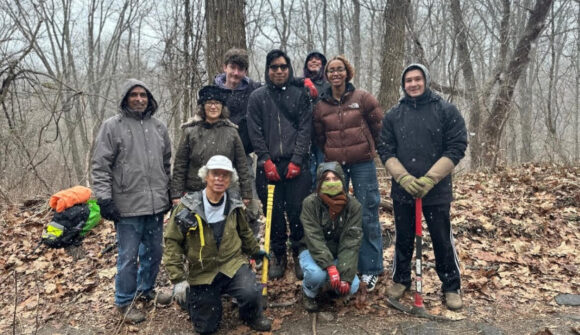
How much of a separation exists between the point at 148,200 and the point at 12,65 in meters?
6.82

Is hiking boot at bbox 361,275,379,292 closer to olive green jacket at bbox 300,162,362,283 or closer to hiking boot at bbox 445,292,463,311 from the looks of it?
olive green jacket at bbox 300,162,362,283

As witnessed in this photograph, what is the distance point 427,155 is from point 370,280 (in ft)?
5.07

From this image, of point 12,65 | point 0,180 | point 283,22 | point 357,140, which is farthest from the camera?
point 283,22

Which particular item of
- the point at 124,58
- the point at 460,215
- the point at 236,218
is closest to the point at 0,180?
the point at 236,218

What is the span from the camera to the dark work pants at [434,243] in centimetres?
381

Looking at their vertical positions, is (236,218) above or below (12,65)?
below

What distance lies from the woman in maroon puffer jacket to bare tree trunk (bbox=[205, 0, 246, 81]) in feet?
7.98

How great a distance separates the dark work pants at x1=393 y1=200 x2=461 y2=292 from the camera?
3812 millimetres

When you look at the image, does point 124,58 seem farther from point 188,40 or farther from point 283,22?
point 188,40

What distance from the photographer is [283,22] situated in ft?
60.2

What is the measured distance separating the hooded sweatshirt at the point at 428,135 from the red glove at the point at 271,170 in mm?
1352

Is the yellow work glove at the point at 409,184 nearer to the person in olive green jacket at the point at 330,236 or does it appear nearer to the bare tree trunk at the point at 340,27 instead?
the person in olive green jacket at the point at 330,236

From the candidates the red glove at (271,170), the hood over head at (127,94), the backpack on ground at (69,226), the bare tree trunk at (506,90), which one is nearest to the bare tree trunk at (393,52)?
the bare tree trunk at (506,90)

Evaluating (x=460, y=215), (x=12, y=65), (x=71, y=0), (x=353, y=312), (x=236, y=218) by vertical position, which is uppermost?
(x=71, y=0)
